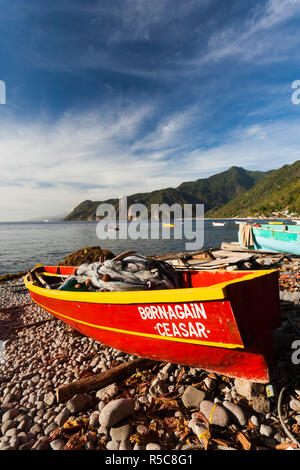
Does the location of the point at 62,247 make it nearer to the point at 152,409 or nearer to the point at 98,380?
the point at 98,380

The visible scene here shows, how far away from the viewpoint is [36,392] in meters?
4.12

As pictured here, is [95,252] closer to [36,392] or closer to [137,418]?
[36,392]

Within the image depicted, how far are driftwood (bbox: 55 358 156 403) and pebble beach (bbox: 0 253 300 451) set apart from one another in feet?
0.36

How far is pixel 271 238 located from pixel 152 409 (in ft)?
57.5

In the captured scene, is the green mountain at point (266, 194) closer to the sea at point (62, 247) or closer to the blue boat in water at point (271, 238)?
the sea at point (62, 247)

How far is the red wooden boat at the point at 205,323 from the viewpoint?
2.88 meters

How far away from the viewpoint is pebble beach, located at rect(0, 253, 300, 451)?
269 centimetres

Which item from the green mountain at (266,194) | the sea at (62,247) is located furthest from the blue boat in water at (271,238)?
the green mountain at (266,194)

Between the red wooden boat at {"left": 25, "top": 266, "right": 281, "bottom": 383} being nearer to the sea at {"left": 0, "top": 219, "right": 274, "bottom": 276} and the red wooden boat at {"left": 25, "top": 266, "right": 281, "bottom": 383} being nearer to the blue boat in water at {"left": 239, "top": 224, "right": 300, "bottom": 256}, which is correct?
the blue boat in water at {"left": 239, "top": 224, "right": 300, "bottom": 256}

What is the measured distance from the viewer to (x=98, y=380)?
12.4 feet

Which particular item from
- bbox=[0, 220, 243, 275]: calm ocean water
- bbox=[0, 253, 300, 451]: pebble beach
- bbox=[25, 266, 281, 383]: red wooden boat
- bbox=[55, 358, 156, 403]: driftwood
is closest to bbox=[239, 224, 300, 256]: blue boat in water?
bbox=[0, 220, 243, 275]: calm ocean water

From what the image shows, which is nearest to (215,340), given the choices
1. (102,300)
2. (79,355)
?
(102,300)

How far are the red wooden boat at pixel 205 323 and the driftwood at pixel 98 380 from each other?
23 cm
